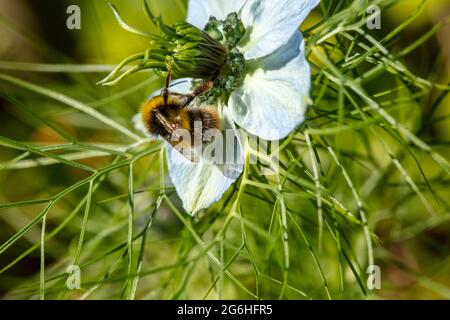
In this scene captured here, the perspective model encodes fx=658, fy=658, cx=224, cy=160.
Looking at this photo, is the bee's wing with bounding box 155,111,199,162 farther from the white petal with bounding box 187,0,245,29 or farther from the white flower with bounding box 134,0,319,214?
the white petal with bounding box 187,0,245,29

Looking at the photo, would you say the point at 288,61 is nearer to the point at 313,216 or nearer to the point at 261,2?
the point at 261,2

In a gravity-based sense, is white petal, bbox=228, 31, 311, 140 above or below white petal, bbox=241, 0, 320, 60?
below

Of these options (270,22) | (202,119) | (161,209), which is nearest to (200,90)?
(202,119)

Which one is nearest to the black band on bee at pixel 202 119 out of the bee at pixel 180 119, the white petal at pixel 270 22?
the bee at pixel 180 119

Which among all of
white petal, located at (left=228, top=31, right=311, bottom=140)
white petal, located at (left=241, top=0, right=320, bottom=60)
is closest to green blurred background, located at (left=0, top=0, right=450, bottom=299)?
white petal, located at (left=228, top=31, right=311, bottom=140)

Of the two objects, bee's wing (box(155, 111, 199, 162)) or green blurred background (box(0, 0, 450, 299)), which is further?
green blurred background (box(0, 0, 450, 299))

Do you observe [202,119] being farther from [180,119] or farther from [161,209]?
[161,209]
